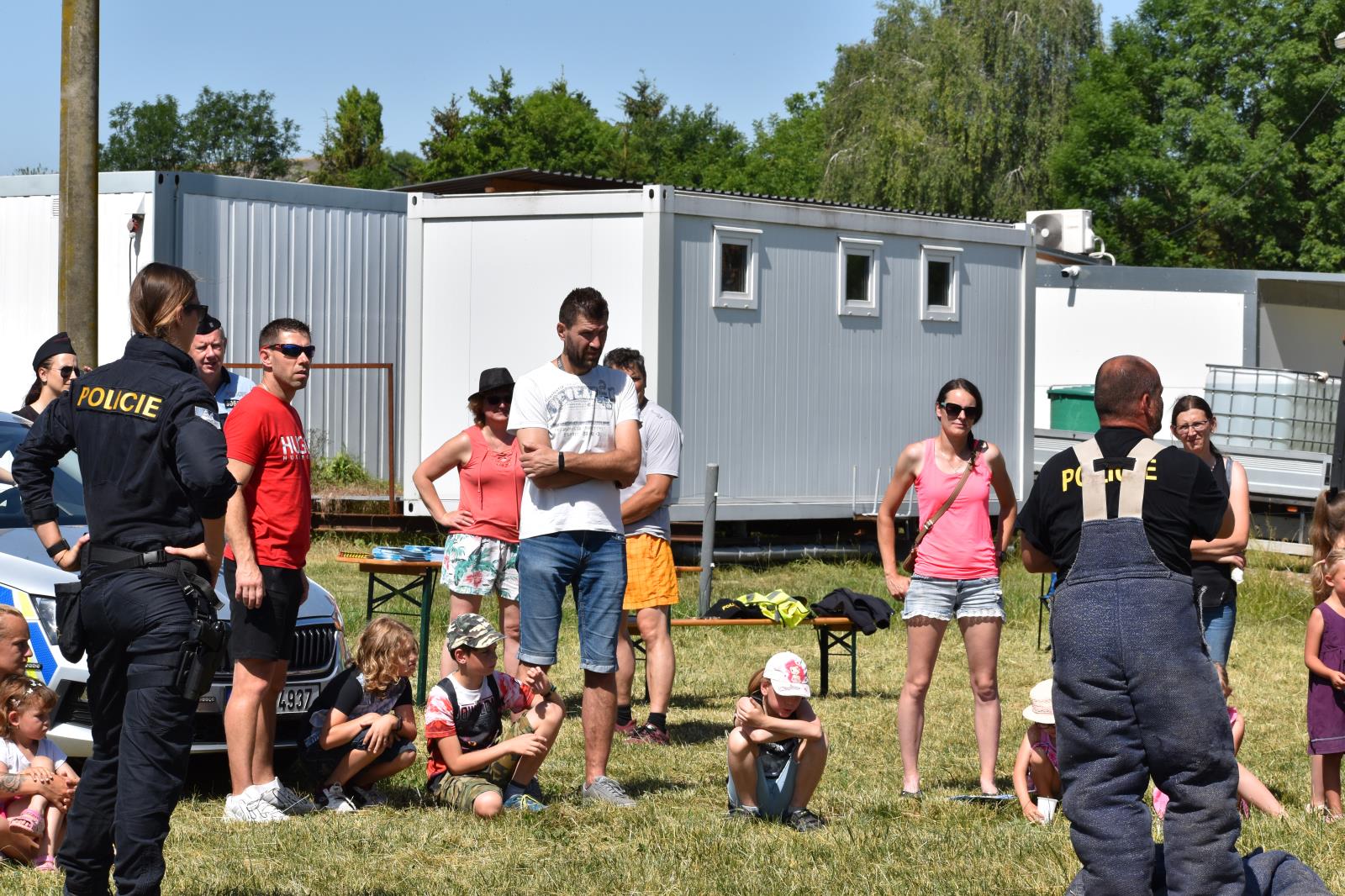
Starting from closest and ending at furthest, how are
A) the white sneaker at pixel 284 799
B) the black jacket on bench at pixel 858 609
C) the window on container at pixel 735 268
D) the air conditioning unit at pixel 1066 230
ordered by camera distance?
1. the white sneaker at pixel 284 799
2. the black jacket on bench at pixel 858 609
3. the window on container at pixel 735 268
4. the air conditioning unit at pixel 1066 230

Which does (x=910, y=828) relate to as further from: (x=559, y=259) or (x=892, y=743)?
(x=559, y=259)

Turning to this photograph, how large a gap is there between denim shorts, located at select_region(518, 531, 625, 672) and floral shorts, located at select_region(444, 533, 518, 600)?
145 centimetres

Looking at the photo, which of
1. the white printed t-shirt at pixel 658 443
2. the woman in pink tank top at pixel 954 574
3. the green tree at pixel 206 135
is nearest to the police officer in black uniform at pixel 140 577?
the woman in pink tank top at pixel 954 574

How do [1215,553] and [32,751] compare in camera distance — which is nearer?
[32,751]

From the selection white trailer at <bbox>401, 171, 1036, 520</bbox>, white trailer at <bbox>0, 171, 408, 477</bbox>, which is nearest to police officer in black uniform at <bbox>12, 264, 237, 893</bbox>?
white trailer at <bbox>401, 171, 1036, 520</bbox>

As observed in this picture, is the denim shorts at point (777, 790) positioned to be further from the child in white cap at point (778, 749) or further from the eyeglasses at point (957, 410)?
the eyeglasses at point (957, 410)

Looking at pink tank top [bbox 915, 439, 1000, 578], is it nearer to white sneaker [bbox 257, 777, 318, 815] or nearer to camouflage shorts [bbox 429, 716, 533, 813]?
camouflage shorts [bbox 429, 716, 533, 813]

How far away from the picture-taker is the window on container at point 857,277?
51.9 ft

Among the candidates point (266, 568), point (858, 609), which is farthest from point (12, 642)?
point (858, 609)

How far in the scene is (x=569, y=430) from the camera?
6.10 m

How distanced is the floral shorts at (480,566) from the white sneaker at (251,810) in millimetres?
1809

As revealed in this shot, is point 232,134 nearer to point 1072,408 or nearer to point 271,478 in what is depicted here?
point 1072,408

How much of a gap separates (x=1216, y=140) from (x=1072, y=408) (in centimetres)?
2395

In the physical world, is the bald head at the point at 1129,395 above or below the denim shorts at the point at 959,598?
above
